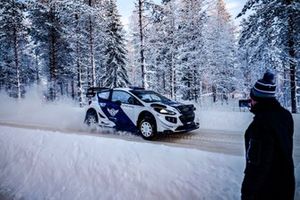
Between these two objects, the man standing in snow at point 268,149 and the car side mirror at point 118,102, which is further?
the car side mirror at point 118,102

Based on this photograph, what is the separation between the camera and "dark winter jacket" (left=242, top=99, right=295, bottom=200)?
2844mm

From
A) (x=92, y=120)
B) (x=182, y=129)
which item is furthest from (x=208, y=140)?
(x=92, y=120)

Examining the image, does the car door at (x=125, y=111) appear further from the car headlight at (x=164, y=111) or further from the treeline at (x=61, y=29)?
the treeline at (x=61, y=29)

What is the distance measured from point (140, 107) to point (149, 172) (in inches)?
173

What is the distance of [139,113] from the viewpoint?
10367 mm

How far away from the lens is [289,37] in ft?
50.4

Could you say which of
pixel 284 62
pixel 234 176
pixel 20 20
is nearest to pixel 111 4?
pixel 20 20

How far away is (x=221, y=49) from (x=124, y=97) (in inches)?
975

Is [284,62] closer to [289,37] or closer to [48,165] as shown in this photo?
[289,37]

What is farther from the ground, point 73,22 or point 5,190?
point 73,22

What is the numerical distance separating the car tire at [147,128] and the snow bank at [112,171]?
2.21m

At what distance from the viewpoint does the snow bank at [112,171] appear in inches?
217

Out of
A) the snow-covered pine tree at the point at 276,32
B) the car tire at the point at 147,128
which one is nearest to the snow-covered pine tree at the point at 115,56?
the snow-covered pine tree at the point at 276,32

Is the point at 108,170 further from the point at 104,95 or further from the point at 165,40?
the point at 165,40
